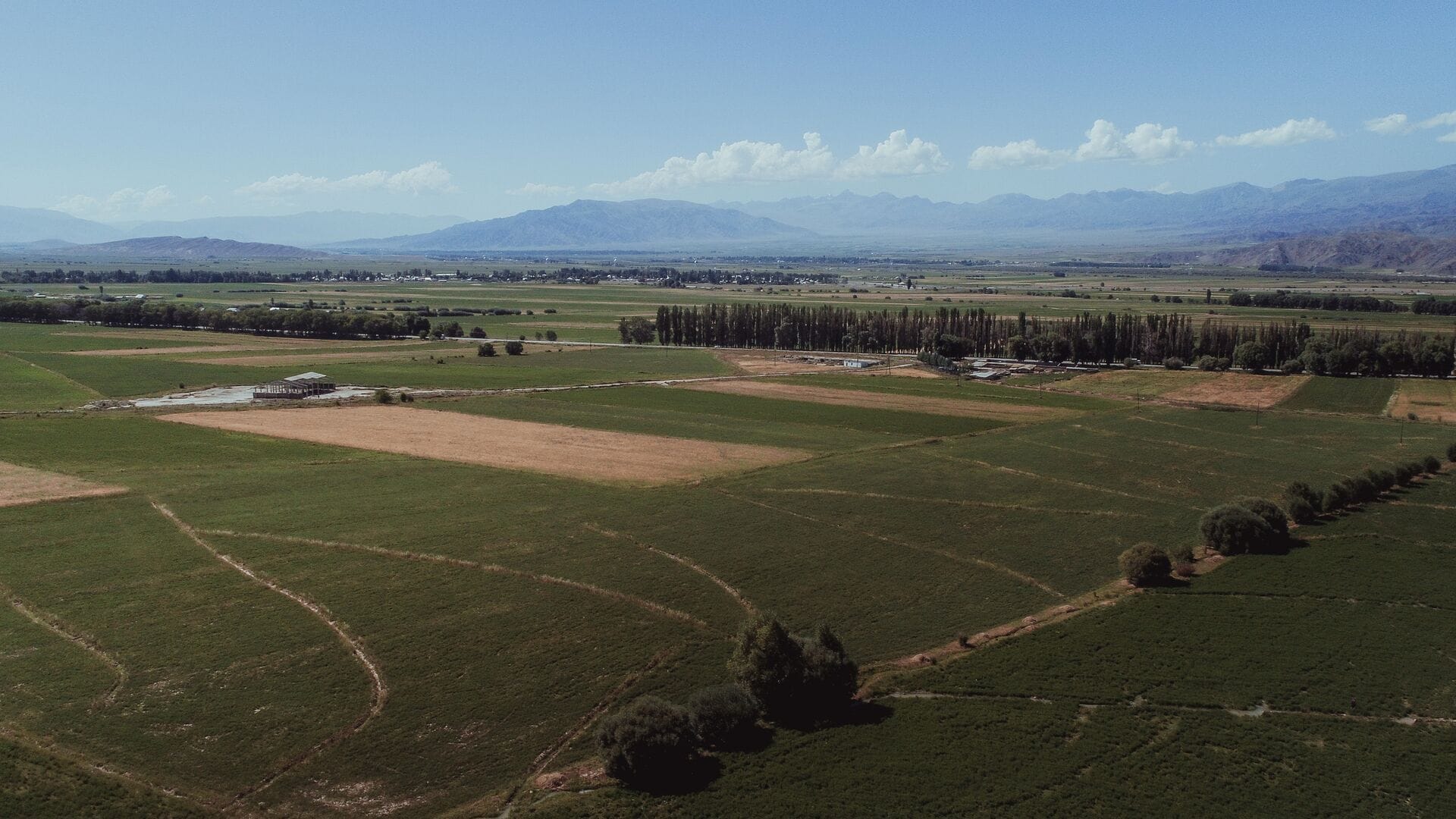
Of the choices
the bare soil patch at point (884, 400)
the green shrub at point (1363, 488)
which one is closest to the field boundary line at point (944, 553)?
the green shrub at point (1363, 488)

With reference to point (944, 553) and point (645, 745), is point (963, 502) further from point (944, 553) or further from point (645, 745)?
point (645, 745)

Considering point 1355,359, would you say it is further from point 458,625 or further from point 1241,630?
point 458,625

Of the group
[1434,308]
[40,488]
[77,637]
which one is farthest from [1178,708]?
[1434,308]

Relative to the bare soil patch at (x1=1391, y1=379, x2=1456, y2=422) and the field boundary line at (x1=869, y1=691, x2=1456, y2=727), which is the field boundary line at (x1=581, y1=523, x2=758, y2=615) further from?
the bare soil patch at (x1=1391, y1=379, x2=1456, y2=422)

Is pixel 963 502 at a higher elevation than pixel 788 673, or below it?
higher

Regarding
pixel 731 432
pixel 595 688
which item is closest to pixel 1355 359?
pixel 731 432
